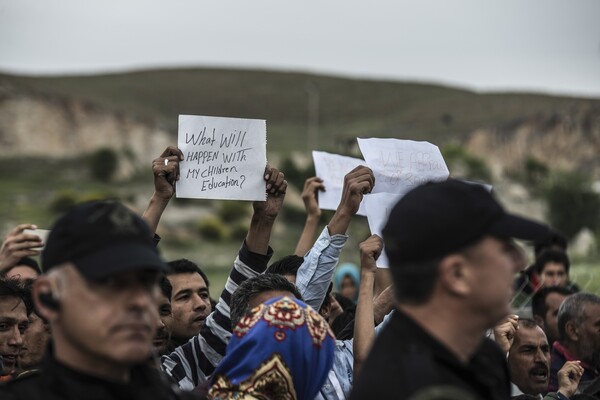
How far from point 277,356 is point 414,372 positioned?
3.57ft

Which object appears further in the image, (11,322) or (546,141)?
(546,141)

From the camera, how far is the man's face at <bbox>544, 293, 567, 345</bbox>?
322 inches

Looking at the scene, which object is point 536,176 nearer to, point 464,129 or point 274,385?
point 464,129

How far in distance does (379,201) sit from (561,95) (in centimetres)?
9721

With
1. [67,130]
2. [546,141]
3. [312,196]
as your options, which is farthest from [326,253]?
[546,141]

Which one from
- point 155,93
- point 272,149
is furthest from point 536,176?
point 155,93

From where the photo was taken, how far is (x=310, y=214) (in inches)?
282

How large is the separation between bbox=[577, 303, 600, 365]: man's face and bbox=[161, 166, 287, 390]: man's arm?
8.40 ft

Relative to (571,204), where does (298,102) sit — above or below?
below

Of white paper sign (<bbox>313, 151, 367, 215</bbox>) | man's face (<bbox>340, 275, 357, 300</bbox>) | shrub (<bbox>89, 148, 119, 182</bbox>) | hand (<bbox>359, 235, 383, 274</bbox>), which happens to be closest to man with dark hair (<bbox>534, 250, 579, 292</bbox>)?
man's face (<bbox>340, 275, 357, 300</bbox>)

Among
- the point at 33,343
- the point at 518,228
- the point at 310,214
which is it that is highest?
the point at 518,228

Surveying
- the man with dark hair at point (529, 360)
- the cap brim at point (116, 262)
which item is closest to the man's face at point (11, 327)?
the cap brim at point (116, 262)

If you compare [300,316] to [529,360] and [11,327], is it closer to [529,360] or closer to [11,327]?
[11,327]

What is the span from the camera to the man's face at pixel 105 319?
2951 mm
